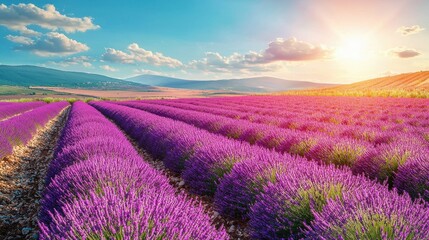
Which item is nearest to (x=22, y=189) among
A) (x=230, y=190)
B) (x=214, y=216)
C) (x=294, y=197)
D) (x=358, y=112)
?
(x=214, y=216)

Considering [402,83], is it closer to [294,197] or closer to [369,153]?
[369,153]

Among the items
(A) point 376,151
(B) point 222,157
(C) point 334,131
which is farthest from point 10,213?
(C) point 334,131

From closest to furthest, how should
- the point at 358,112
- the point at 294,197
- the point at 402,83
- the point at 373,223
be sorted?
1. the point at 373,223
2. the point at 294,197
3. the point at 358,112
4. the point at 402,83

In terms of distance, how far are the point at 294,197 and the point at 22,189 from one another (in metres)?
5.14

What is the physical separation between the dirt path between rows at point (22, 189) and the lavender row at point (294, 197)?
2.34m

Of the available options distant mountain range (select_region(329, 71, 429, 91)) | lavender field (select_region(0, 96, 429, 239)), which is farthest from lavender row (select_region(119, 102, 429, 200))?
distant mountain range (select_region(329, 71, 429, 91))

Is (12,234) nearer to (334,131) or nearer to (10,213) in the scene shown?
(10,213)

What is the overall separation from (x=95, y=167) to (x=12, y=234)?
1.59 m

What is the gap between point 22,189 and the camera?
5742 millimetres

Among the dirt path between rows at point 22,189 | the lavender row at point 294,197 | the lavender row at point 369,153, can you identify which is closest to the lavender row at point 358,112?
the lavender row at point 369,153

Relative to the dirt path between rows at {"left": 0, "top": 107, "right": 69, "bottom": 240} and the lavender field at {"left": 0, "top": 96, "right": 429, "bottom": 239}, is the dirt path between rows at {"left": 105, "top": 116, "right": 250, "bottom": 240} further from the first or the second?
the dirt path between rows at {"left": 0, "top": 107, "right": 69, "bottom": 240}

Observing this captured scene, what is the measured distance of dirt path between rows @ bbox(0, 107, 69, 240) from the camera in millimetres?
4082

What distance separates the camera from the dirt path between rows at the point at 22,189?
4082mm

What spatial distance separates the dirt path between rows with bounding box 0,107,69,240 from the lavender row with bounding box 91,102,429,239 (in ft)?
7.67
